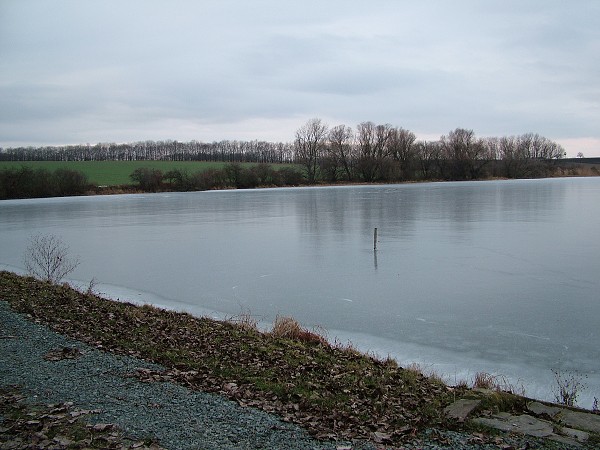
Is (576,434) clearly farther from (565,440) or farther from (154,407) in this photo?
(154,407)

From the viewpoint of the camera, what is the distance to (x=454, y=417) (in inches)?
193

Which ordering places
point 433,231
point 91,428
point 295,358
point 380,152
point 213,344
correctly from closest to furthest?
point 91,428
point 295,358
point 213,344
point 433,231
point 380,152

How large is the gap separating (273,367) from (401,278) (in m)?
6.19

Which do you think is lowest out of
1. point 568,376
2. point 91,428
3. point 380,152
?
point 568,376

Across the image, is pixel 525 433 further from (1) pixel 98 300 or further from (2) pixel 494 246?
(2) pixel 494 246

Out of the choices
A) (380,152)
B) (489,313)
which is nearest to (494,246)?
(489,313)

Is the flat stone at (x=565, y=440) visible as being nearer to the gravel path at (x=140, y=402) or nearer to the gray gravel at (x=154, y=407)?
the gray gravel at (x=154, y=407)

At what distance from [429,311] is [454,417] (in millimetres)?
4410

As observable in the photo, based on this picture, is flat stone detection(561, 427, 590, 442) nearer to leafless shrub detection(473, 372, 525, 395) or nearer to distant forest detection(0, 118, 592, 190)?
leafless shrub detection(473, 372, 525, 395)

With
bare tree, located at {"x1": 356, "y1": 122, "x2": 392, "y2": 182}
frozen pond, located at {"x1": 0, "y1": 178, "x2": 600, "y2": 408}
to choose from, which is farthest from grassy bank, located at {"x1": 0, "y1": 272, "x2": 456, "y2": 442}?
bare tree, located at {"x1": 356, "y1": 122, "x2": 392, "y2": 182}

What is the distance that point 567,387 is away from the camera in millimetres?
5891

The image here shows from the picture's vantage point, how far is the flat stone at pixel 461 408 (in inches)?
194

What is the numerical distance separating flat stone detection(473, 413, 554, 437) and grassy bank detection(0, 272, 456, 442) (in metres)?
0.47

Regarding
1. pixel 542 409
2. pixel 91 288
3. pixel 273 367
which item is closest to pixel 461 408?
pixel 542 409
